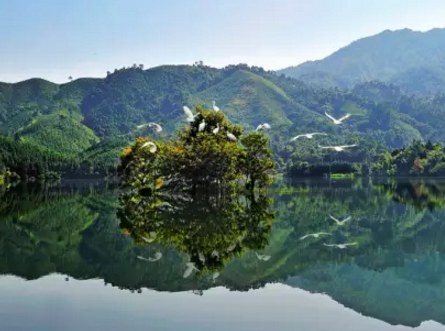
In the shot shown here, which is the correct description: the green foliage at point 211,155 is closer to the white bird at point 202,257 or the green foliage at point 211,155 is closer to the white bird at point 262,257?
the white bird at point 262,257

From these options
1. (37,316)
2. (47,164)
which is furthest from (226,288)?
(47,164)

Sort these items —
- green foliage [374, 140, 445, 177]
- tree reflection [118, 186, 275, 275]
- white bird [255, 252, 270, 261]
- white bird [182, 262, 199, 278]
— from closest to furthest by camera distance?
white bird [182, 262, 199, 278] → white bird [255, 252, 270, 261] → tree reflection [118, 186, 275, 275] → green foliage [374, 140, 445, 177]

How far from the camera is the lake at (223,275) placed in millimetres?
13461

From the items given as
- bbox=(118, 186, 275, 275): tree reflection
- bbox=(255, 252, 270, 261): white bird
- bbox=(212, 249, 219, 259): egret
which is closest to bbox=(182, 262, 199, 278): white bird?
bbox=(118, 186, 275, 275): tree reflection

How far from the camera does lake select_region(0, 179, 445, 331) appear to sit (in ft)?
44.2

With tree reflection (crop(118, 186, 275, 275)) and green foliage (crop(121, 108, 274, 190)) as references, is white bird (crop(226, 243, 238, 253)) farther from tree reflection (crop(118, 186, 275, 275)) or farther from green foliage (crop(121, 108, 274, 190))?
green foliage (crop(121, 108, 274, 190))

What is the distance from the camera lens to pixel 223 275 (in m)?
17.6

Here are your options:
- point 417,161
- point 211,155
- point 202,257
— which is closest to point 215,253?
point 202,257

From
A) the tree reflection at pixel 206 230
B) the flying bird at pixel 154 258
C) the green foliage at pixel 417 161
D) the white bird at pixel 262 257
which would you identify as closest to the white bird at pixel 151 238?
the tree reflection at pixel 206 230

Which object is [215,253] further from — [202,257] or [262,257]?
[262,257]

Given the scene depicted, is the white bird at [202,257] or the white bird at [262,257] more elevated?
the white bird at [202,257]

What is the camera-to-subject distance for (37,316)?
13.6 m

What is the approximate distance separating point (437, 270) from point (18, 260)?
51.9 feet

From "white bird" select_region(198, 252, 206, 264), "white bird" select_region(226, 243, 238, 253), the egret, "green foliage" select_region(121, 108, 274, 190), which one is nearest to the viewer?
"white bird" select_region(198, 252, 206, 264)
